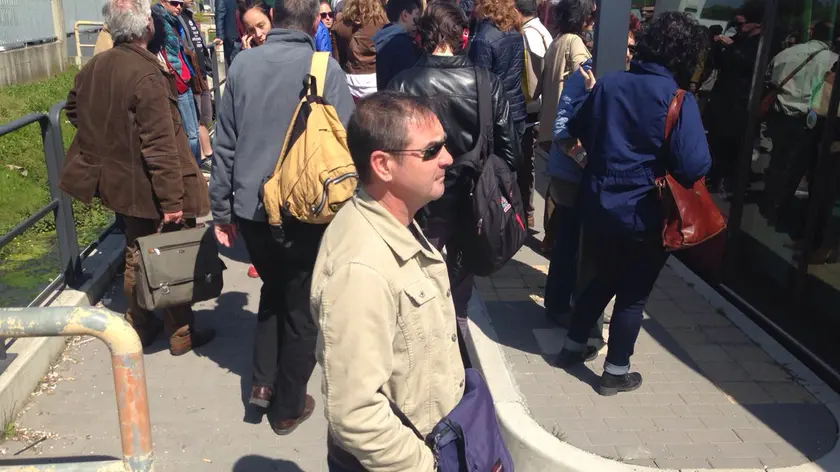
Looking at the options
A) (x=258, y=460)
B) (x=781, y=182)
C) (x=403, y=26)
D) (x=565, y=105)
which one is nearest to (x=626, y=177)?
(x=565, y=105)

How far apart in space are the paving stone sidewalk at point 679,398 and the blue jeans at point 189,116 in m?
3.51

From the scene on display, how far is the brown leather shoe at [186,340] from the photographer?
445 centimetres

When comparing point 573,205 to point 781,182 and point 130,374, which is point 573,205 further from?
point 130,374

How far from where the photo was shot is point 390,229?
186 cm

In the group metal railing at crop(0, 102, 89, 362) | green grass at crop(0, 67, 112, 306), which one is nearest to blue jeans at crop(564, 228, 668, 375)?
metal railing at crop(0, 102, 89, 362)

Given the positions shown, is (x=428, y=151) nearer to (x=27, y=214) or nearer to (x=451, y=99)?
(x=451, y=99)

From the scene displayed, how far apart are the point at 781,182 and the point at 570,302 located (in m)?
1.47

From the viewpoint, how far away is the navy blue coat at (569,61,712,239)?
3367 millimetres

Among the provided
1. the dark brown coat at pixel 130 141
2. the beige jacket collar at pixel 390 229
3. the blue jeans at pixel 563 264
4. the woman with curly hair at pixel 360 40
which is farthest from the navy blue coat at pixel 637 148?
the woman with curly hair at pixel 360 40

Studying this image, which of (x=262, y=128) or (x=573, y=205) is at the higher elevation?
(x=262, y=128)

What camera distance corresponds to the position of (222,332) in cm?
479

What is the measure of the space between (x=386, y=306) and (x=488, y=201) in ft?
6.33

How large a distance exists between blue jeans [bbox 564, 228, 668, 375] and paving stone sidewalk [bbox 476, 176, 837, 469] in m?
0.26

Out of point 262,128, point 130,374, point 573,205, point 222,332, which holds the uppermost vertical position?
point 262,128
